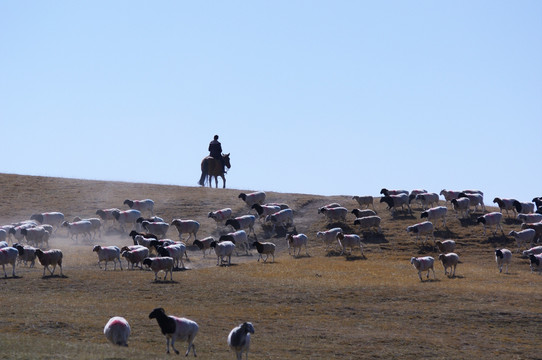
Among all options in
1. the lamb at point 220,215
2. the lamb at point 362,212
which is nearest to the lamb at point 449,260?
the lamb at point 362,212

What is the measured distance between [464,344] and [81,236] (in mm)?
29532

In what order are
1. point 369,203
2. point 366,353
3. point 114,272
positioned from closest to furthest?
1. point 366,353
2. point 114,272
3. point 369,203

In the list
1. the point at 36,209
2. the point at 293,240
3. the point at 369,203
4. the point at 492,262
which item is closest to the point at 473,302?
the point at 492,262

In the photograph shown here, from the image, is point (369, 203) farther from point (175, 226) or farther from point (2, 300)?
point (2, 300)

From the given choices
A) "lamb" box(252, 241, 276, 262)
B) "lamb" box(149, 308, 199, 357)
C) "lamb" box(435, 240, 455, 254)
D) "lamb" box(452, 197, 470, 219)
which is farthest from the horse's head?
"lamb" box(149, 308, 199, 357)

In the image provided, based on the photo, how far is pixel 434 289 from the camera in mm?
33781

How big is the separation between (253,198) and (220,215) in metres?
5.01

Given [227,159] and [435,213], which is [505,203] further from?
[227,159]

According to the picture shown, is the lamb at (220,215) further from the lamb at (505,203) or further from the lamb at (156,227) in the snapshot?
the lamb at (505,203)

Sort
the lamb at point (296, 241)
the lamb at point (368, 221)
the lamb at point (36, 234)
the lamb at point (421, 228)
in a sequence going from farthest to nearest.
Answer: the lamb at point (368, 221) < the lamb at point (421, 228) < the lamb at point (296, 241) < the lamb at point (36, 234)

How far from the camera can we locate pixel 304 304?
1239 inches

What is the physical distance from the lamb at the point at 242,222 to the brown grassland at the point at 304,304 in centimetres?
179

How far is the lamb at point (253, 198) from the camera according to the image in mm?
54803

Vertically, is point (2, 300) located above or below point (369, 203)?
below
